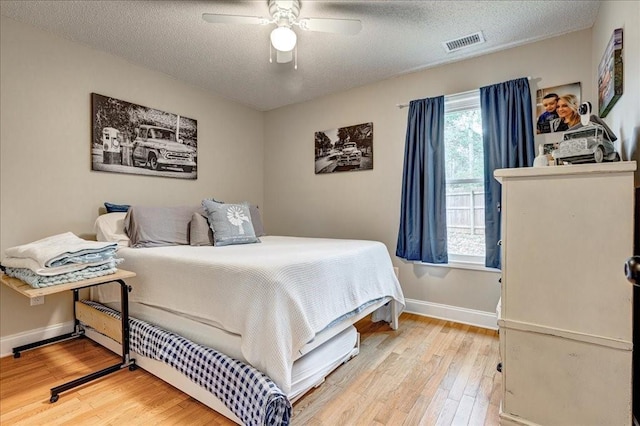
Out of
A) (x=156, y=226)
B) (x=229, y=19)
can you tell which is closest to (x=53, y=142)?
(x=156, y=226)

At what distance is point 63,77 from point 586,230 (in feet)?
12.1

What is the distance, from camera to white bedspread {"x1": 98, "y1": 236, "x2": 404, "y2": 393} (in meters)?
→ 1.47

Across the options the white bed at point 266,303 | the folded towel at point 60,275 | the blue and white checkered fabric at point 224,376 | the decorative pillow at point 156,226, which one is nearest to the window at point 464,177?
the white bed at point 266,303

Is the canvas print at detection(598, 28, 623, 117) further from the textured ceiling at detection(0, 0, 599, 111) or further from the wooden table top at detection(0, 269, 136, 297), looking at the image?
the wooden table top at detection(0, 269, 136, 297)

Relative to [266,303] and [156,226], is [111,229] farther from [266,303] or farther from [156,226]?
[266,303]

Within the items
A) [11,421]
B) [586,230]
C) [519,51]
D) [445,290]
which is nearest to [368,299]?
[445,290]

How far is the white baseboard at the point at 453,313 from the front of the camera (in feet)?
9.15

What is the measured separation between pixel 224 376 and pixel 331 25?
217cm

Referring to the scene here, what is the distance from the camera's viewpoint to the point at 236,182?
4.04m

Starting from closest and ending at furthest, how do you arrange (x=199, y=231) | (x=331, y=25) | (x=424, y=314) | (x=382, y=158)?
(x=331, y=25) < (x=199, y=231) < (x=424, y=314) < (x=382, y=158)

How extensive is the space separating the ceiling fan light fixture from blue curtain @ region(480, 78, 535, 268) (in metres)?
1.84

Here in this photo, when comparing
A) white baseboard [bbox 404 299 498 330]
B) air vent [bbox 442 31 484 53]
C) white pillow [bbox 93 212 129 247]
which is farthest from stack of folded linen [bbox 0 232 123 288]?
air vent [bbox 442 31 484 53]

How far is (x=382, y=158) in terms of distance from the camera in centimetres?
339

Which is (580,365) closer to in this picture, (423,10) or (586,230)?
(586,230)
